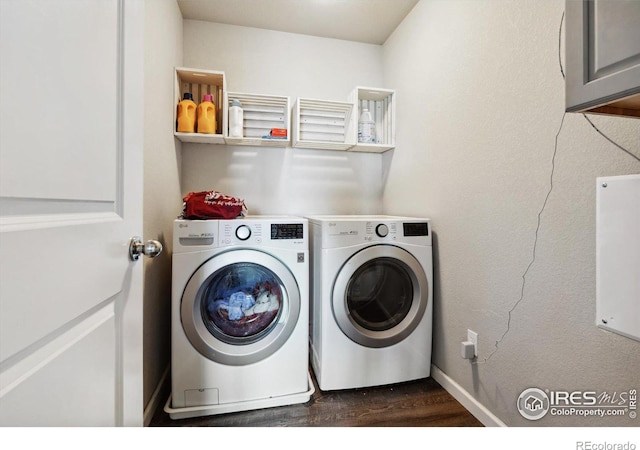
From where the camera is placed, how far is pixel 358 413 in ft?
4.63

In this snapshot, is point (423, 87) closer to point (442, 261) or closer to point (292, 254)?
point (442, 261)

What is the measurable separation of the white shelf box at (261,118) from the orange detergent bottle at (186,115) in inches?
8.8

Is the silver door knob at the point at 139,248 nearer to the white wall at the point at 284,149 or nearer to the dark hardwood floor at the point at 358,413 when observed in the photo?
the dark hardwood floor at the point at 358,413

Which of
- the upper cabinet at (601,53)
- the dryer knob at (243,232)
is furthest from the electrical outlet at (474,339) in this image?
the dryer knob at (243,232)

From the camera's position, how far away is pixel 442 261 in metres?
1.64

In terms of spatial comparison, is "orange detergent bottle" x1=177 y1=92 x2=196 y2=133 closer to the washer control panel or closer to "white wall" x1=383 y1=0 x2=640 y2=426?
the washer control panel

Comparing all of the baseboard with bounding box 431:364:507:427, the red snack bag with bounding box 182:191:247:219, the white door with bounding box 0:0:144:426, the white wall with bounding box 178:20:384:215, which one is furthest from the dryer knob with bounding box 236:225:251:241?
the baseboard with bounding box 431:364:507:427

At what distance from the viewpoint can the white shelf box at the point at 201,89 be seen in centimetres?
183

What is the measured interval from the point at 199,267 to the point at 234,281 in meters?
0.19

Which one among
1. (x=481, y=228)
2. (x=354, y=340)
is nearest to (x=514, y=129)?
(x=481, y=228)

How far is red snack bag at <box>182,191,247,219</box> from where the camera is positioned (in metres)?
1.44

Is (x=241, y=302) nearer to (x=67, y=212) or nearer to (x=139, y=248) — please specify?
(x=139, y=248)
